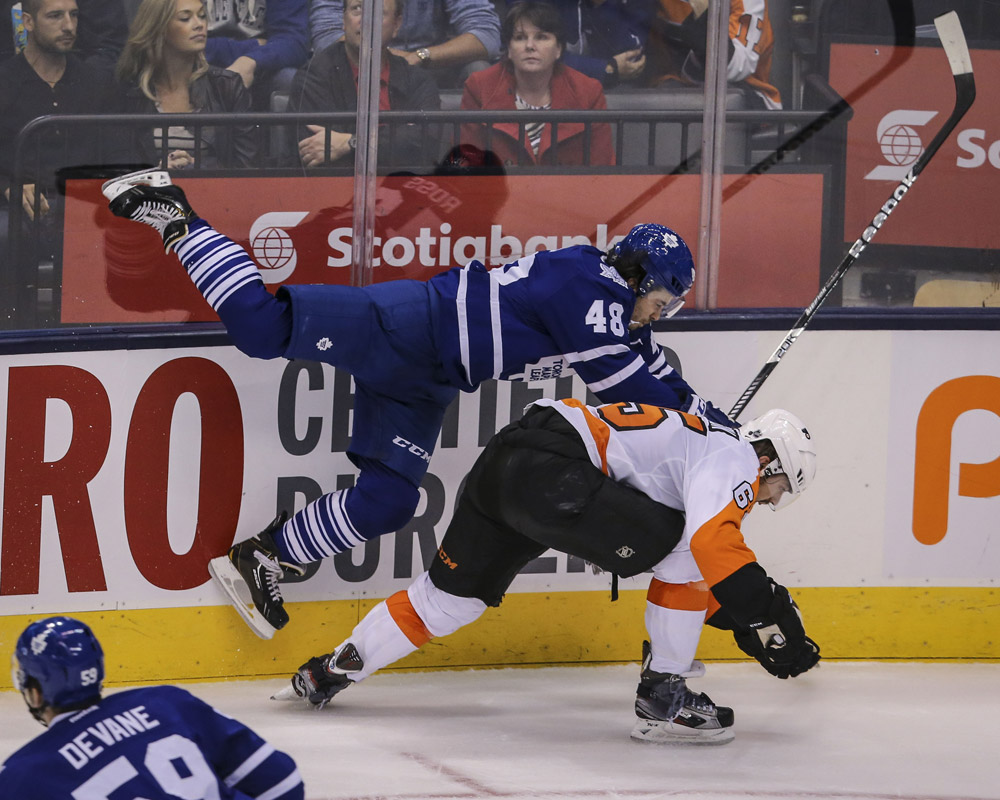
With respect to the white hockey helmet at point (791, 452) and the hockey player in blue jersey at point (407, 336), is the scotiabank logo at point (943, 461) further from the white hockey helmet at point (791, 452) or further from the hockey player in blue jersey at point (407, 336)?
the white hockey helmet at point (791, 452)

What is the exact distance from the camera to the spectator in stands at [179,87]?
3578mm

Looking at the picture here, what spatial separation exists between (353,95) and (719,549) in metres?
1.69

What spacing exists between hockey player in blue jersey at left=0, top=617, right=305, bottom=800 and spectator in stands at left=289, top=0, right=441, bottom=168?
2.10 meters

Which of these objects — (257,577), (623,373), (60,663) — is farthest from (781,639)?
(60,663)

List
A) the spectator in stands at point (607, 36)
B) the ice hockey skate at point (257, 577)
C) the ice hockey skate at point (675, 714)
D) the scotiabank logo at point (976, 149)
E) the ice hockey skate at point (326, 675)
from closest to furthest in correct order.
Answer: the ice hockey skate at point (675, 714) → the ice hockey skate at point (326, 675) → the ice hockey skate at point (257, 577) → the spectator in stands at point (607, 36) → the scotiabank logo at point (976, 149)

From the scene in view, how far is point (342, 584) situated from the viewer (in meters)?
3.75

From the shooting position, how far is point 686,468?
2.93 m

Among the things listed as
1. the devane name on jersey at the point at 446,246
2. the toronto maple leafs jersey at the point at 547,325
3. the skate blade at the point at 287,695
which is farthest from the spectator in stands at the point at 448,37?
the skate blade at the point at 287,695

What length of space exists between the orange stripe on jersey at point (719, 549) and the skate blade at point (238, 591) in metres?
1.29

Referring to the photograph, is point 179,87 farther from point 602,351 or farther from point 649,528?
point 649,528

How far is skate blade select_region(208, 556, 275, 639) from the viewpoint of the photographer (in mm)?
3553

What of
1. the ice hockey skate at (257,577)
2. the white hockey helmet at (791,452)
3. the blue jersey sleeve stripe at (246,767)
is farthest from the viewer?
the ice hockey skate at (257,577)

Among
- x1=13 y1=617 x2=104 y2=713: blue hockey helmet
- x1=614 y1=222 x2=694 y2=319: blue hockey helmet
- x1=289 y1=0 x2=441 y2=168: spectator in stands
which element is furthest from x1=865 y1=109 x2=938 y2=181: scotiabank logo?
x1=13 y1=617 x2=104 y2=713: blue hockey helmet

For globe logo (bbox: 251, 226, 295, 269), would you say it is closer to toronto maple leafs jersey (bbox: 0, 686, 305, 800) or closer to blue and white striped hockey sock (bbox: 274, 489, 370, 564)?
blue and white striped hockey sock (bbox: 274, 489, 370, 564)
